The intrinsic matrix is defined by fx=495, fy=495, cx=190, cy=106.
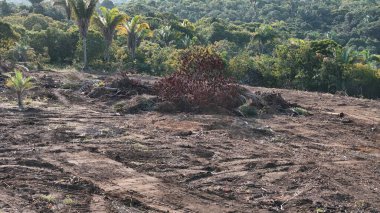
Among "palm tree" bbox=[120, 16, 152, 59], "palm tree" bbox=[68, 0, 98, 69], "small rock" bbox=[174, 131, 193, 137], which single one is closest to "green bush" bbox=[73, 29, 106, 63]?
"palm tree" bbox=[120, 16, 152, 59]

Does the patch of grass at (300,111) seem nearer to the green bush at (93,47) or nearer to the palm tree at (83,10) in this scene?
the palm tree at (83,10)

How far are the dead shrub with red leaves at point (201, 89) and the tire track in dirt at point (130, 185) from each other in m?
5.91

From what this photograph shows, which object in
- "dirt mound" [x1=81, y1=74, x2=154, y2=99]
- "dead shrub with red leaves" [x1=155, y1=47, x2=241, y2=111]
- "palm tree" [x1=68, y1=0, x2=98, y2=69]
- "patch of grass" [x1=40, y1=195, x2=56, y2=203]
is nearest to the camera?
"patch of grass" [x1=40, y1=195, x2=56, y2=203]

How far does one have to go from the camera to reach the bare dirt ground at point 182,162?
7457 mm

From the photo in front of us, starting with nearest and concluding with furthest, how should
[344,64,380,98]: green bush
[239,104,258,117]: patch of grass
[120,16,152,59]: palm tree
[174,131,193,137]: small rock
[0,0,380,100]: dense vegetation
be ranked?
[174,131,193,137]: small rock → [239,104,258,117]: patch of grass → [344,64,380,98]: green bush → [0,0,380,100]: dense vegetation → [120,16,152,59]: palm tree

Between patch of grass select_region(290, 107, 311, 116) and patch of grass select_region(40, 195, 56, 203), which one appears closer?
patch of grass select_region(40, 195, 56, 203)

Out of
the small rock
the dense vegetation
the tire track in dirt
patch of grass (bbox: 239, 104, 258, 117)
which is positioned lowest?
the tire track in dirt

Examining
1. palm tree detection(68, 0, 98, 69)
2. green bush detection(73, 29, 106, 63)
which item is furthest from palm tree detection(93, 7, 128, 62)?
green bush detection(73, 29, 106, 63)

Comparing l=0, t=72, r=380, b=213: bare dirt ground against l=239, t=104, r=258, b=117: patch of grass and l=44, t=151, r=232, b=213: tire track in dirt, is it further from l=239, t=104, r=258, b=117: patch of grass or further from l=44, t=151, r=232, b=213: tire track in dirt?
l=239, t=104, r=258, b=117: patch of grass

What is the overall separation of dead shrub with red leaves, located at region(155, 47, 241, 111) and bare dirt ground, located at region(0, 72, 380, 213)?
830mm

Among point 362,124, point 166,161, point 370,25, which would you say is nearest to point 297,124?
point 362,124

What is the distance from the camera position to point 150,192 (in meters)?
7.73

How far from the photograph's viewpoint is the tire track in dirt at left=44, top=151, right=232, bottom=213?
24.0 ft

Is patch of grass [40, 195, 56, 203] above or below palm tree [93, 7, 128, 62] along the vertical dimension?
below
